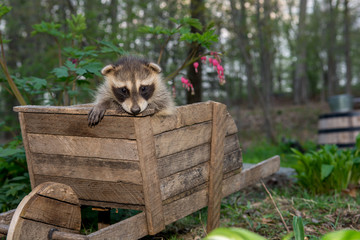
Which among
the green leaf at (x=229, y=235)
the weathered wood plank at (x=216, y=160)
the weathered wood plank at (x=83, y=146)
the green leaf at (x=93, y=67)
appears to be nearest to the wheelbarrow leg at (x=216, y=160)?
the weathered wood plank at (x=216, y=160)

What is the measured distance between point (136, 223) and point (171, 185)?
39cm

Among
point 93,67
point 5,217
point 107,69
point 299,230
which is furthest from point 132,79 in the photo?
point 299,230

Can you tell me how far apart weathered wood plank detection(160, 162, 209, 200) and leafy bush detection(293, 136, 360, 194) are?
88.2 inches

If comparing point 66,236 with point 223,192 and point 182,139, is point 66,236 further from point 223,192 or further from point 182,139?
point 223,192

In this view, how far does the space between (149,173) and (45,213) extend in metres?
0.83

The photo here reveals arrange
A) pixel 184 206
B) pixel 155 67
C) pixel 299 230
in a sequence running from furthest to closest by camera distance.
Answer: pixel 155 67 < pixel 184 206 < pixel 299 230

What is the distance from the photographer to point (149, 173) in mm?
2443

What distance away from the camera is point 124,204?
2.61 m

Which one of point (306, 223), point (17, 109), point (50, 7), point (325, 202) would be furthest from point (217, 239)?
point (50, 7)

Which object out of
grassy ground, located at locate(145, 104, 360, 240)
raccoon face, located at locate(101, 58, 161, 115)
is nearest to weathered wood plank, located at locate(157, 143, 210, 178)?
raccoon face, located at locate(101, 58, 161, 115)

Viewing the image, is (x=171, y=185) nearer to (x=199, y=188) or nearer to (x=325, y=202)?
(x=199, y=188)

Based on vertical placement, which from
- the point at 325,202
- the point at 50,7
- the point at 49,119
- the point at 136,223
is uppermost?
the point at 50,7

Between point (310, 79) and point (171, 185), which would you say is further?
point (310, 79)

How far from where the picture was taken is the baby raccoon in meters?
2.52
